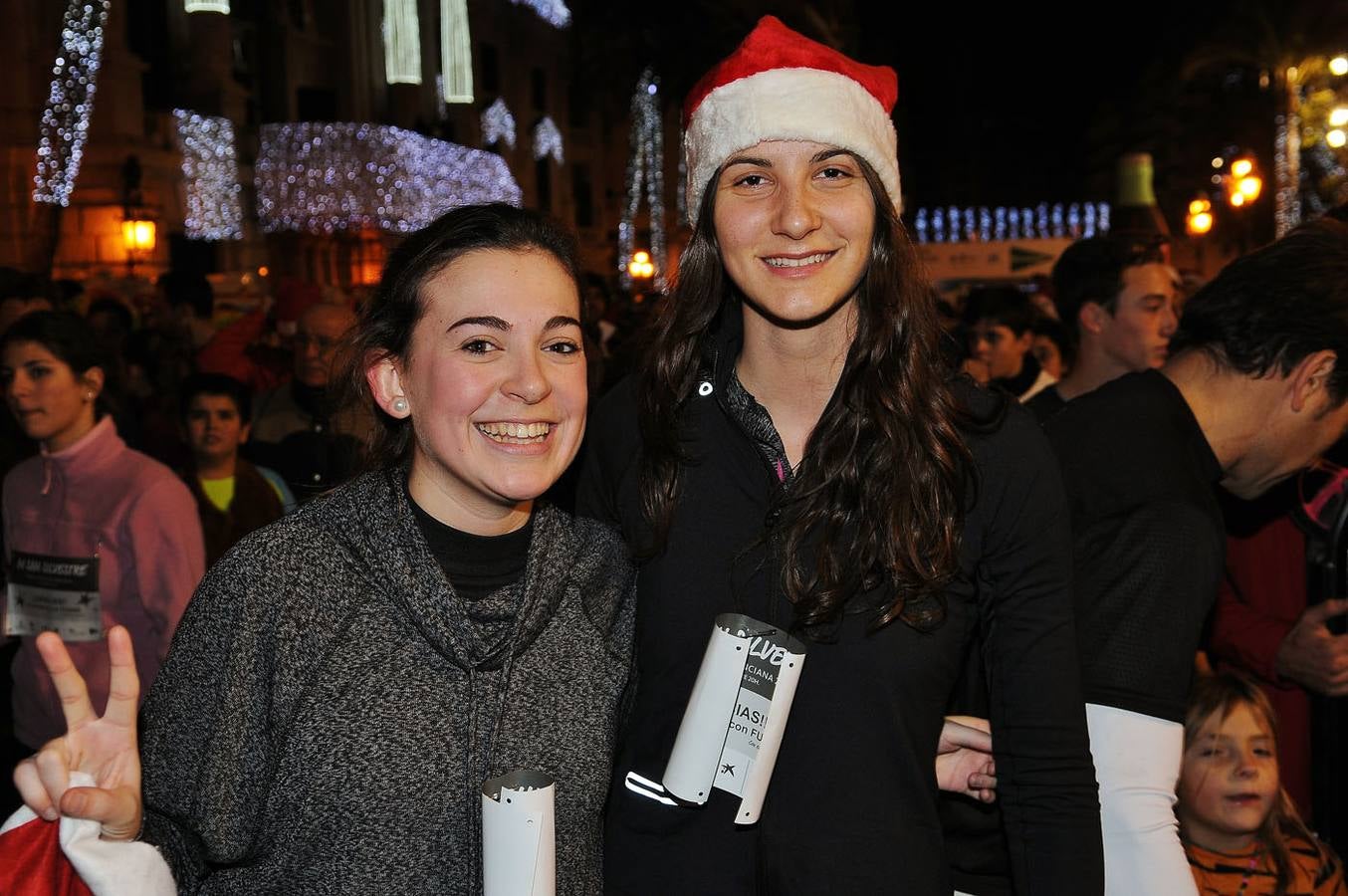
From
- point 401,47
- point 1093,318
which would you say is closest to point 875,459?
point 1093,318

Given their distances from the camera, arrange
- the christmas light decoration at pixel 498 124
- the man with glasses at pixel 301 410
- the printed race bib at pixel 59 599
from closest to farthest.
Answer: the printed race bib at pixel 59 599 → the man with glasses at pixel 301 410 → the christmas light decoration at pixel 498 124

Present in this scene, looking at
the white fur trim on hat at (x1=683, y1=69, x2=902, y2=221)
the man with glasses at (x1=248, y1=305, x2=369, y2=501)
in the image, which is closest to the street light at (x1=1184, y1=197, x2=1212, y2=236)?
the man with glasses at (x1=248, y1=305, x2=369, y2=501)

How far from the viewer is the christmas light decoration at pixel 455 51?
105 feet

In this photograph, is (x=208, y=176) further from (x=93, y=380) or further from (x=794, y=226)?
(x=794, y=226)

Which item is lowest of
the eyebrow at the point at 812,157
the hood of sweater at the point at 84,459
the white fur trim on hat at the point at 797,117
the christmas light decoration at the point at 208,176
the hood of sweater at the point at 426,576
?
the hood of sweater at the point at 426,576

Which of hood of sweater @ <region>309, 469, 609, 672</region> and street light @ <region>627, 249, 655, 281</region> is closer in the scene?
hood of sweater @ <region>309, 469, 609, 672</region>

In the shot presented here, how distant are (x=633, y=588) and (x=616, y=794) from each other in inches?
15.4

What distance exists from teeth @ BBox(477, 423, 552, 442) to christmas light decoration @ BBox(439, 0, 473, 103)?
31.1 meters

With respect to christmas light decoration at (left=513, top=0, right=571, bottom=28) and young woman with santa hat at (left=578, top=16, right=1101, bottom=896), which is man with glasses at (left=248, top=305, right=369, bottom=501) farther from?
christmas light decoration at (left=513, top=0, right=571, bottom=28)

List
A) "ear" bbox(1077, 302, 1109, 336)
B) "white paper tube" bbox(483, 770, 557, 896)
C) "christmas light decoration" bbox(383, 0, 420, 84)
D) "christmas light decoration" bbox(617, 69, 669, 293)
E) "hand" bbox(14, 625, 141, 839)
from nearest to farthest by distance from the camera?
1. "hand" bbox(14, 625, 141, 839)
2. "white paper tube" bbox(483, 770, 557, 896)
3. "ear" bbox(1077, 302, 1109, 336)
4. "christmas light decoration" bbox(383, 0, 420, 84)
5. "christmas light decoration" bbox(617, 69, 669, 293)

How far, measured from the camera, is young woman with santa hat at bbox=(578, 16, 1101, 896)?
2.18 meters

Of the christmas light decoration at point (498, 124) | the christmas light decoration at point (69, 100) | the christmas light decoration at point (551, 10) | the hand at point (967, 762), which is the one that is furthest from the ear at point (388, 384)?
the christmas light decoration at point (551, 10)

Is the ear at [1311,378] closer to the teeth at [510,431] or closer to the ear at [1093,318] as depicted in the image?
the teeth at [510,431]

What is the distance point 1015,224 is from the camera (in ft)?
139
